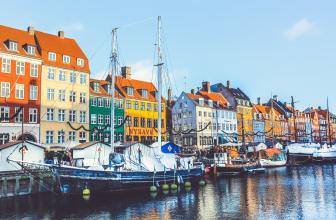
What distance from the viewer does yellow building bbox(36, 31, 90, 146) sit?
57438 mm

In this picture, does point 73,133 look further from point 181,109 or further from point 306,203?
point 306,203

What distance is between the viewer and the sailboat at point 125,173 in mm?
34719

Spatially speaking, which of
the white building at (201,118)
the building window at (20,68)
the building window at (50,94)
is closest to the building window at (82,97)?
the building window at (50,94)

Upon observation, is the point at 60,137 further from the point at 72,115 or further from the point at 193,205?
the point at 193,205

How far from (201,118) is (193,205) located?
56219 millimetres

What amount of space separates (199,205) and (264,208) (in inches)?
209

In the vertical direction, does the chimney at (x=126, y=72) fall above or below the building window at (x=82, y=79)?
above

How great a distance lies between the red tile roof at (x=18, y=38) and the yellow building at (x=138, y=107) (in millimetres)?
18537

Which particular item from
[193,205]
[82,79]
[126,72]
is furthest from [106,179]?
[126,72]

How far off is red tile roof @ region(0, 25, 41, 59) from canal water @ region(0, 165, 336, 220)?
83.8 ft

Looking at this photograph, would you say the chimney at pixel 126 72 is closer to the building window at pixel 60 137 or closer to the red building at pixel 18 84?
the red building at pixel 18 84

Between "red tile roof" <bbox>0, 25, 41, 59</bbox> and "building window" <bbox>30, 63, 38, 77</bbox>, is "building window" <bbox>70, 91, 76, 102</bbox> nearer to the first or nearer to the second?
"building window" <bbox>30, 63, 38, 77</bbox>

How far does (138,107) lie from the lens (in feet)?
241

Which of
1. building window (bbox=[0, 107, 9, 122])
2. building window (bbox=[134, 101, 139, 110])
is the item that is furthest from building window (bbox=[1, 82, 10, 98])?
building window (bbox=[134, 101, 139, 110])
